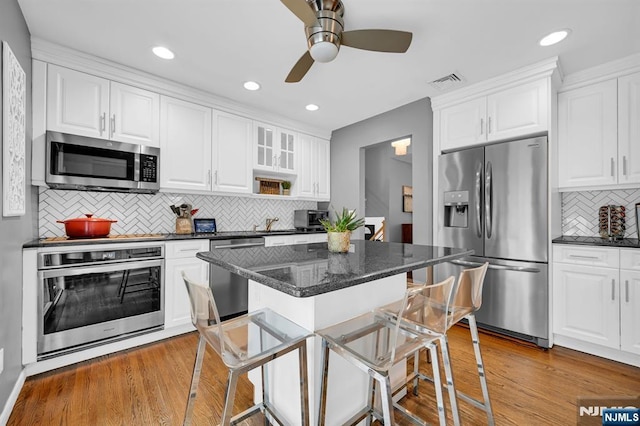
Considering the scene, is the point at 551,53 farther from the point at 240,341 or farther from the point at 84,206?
the point at 84,206

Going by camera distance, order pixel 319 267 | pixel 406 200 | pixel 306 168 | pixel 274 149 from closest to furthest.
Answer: pixel 319 267, pixel 274 149, pixel 306 168, pixel 406 200

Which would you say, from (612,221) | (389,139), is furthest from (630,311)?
(389,139)

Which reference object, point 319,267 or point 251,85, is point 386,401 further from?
point 251,85

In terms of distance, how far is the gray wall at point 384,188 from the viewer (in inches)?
245

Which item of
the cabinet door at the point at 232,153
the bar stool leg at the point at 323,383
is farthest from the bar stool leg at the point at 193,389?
the cabinet door at the point at 232,153

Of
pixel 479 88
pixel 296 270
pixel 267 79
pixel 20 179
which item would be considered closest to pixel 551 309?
pixel 479 88

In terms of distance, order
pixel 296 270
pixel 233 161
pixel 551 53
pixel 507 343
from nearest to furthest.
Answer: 1. pixel 296 270
2. pixel 551 53
3. pixel 507 343
4. pixel 233 161

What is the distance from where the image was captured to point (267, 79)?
2.89m

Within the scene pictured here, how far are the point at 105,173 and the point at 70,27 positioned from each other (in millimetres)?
1125

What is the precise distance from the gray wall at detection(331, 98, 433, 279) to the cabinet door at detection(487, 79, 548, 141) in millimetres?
667

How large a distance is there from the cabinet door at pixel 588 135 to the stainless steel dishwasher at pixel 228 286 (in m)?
3.33

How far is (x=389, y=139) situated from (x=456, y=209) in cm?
134

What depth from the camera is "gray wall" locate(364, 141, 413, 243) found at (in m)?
6.23

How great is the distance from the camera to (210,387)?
1884mm
